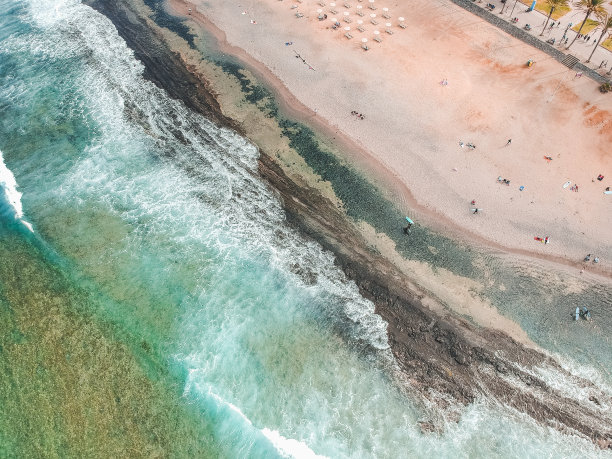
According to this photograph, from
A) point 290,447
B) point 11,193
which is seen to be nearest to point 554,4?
point 290,447

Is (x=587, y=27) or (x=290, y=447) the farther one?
(x=587, y=27)

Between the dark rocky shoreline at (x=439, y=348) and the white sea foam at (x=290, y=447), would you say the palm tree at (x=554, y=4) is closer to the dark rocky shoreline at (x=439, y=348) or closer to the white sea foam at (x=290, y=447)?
the dark rocky shoreline at (x=439, y=348)

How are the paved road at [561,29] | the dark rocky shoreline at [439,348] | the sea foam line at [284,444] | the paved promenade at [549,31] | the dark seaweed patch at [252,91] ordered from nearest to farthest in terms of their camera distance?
the sea foam line at [284,444] < the dark rocky shoreline at [439,348] < the paved promenade at [549,31] < the dark seaweed patch at [252,91] < the paved road at [561,29]

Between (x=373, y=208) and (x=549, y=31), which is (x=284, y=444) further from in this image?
(x=549, y=31)

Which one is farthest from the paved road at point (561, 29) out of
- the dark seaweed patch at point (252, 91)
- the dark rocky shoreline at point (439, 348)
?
the dark rocky shoreline at point (439, 348)

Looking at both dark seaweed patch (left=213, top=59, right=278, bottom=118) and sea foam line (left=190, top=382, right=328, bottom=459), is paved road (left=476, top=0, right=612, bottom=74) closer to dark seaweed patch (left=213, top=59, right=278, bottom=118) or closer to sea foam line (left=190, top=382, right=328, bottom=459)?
dark seaweed patch (left=213, top=59, right=278, bottom=118)

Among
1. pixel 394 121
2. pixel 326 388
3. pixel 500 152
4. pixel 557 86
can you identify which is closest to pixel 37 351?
pixel 326 388
